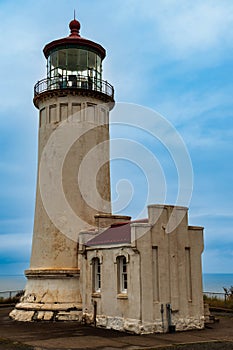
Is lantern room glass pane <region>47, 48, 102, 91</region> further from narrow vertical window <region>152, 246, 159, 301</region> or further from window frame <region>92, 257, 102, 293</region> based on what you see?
narrow vertical window <region>152, 246, 159, 301</region>

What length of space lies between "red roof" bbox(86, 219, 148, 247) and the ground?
3286 millimetres

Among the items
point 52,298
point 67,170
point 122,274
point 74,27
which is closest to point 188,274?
point 122,274

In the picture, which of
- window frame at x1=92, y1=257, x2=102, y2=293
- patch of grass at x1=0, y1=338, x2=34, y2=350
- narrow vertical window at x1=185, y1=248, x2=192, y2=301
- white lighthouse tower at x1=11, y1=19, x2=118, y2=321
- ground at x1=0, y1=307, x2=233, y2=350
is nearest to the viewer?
patch of grass at x1=0, y1=338, x2=34, y2=350

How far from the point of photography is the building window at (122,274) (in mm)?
17562

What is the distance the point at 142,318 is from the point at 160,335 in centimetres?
83

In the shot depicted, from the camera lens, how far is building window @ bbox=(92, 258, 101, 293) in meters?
19.2

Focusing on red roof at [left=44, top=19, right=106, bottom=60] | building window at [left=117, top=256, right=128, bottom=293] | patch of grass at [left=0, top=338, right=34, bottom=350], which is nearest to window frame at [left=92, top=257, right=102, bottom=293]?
building window at [left=117, top=256, right=128, bottom=293]

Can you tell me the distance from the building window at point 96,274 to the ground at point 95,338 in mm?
1723

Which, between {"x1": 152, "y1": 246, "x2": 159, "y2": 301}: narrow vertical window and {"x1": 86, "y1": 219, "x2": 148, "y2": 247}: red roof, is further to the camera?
{"x1": 86, "y1": 219, "x2": 148, "y2": 247}: red roof

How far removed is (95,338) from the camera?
1532cm

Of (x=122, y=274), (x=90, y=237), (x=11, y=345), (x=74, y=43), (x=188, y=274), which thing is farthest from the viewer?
(x=74, y=43)

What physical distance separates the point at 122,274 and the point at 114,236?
160cm

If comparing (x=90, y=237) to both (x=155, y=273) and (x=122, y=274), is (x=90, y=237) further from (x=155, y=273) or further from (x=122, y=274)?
(x=155, y=273)

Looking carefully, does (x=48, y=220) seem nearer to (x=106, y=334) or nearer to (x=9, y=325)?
(x=9, y=325)
